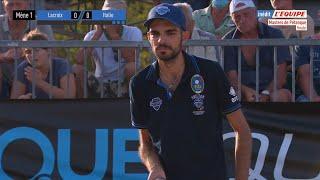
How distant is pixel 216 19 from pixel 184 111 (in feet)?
13.2

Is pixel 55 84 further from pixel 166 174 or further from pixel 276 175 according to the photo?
pixel 166 174

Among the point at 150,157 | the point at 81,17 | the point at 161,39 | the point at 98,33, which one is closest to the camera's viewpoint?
the point at 161,39

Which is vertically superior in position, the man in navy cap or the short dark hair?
the short dark hair

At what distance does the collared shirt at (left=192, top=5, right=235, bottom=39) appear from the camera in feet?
28.0

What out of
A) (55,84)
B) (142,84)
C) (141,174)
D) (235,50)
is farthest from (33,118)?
(142,84)

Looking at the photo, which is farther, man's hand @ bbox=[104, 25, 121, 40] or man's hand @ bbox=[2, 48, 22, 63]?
man's hand @ bbox=[104, 25, 121, 40]

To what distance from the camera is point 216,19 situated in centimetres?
873

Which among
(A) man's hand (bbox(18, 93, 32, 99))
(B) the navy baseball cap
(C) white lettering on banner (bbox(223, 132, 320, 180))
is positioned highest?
(B) the navy baseball cap

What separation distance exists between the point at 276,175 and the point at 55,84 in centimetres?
202

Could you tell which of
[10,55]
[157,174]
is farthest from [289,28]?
[157,174]

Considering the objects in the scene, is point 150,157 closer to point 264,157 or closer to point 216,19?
point 264,157

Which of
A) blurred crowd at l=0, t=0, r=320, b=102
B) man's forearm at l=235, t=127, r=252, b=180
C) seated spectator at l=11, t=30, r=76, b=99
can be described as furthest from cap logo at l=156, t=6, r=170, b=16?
seated spectator at l=11, t=30, r=76, b=99

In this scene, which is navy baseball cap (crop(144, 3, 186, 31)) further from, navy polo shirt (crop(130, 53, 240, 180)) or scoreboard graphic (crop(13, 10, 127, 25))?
scoreboard graphic (crop(13, 10, 127, 25))

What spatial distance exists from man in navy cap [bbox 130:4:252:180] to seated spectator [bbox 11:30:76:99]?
2.47 meters
